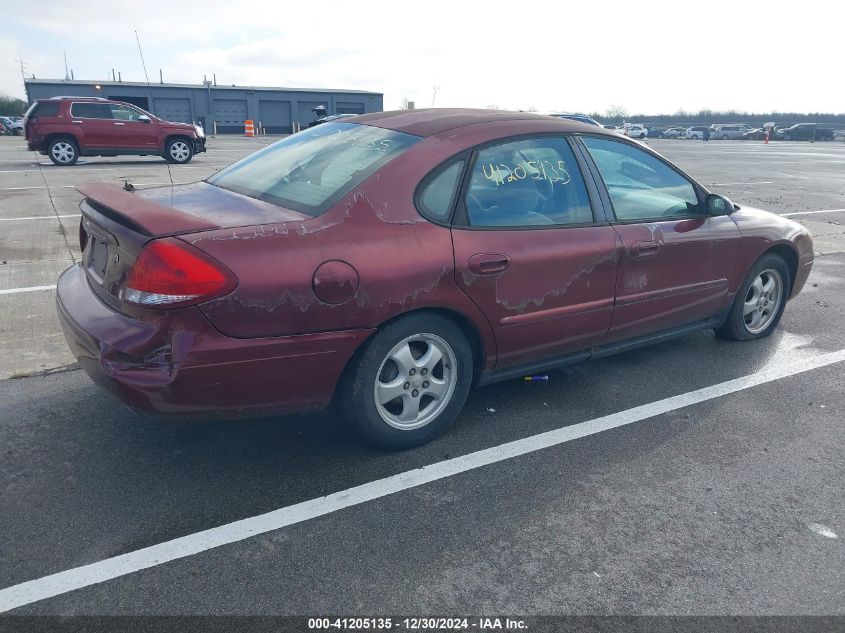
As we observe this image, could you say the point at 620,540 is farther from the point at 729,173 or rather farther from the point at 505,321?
the point at 729,173

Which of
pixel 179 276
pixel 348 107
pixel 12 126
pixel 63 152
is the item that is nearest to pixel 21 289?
pixel 179 276

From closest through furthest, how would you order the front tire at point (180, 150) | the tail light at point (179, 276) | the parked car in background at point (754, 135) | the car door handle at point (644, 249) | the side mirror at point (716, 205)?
the tail light at point (179, 276) → the car door handle at point (644, 249) → the side mirror at point (716, 205) → the front tire at point (180, 150) → the parked car in background at point (754, 135)

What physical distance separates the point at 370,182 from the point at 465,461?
140 cm

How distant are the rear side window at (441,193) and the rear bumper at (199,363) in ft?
2.19

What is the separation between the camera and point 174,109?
145 ft

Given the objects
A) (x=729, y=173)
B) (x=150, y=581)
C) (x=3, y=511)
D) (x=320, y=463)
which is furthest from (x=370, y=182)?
(x=729, y=173)

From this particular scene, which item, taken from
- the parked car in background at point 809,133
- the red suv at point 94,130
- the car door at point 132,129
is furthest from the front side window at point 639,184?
the parked car in background at point 809,133

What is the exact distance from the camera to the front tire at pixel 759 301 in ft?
15.4

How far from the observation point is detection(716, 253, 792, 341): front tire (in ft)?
15.4

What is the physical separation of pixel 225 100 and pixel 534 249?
153 feet

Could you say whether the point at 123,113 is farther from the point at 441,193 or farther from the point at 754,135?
the point at 754,135

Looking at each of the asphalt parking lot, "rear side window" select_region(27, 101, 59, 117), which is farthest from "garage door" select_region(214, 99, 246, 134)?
the asphalt parking lot

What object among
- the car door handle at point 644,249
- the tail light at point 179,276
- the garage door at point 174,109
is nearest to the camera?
the tail light at point 179,276

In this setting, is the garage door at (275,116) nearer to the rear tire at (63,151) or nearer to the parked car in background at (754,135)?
the rear tire at (63,151)
